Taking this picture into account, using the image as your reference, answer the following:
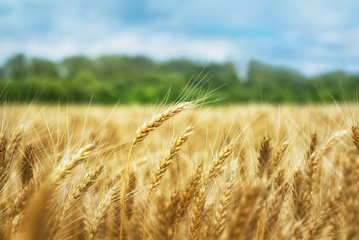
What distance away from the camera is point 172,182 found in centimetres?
176

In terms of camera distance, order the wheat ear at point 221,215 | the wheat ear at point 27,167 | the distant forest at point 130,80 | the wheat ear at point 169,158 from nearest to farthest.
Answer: the wheat ear at point 221,215
the wheat ear at point 169,158
the wheat ear at point 27,167
the distant forest at point 130,80

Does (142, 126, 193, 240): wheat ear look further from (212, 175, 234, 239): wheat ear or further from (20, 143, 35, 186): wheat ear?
(20, 143, 35, 186): wheat ear

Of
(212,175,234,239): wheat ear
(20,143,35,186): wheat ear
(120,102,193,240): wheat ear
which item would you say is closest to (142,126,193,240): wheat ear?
(120,102,193,240): wheat ear

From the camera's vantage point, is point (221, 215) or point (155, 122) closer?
point (221, 215)

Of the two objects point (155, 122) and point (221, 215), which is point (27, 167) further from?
point (221, 215)

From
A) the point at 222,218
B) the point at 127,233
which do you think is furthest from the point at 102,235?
the point at 222,218

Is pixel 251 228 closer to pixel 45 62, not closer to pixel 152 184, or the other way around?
pixel 152 184

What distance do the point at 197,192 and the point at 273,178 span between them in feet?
1.02

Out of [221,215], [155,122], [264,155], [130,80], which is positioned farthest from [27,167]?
[130,80]

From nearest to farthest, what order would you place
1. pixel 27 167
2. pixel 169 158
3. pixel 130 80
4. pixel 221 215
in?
1. pixel 221 215
2. pixel 169 158
3. pixel 27 167
4. pixel 130 80

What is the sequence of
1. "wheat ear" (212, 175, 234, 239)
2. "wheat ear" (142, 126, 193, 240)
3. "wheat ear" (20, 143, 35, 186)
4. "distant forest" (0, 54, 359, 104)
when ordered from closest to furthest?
"wheat ear" (212, 175, 234, 239)
"wheat ear" (142, 126, 193, 240)
"wheat ear" (20, 143, 35, 186)
"distant forest" (0, 54, 359, 104)

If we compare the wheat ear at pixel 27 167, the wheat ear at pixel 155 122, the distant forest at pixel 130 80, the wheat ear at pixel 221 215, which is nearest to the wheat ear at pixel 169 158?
the wheat ear at pixel 155 122

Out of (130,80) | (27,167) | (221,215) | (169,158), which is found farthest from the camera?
(130,80)

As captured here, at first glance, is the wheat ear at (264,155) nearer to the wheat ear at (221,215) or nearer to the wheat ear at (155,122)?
the wheat ear at (221,215)
